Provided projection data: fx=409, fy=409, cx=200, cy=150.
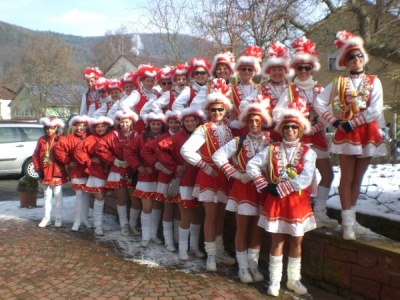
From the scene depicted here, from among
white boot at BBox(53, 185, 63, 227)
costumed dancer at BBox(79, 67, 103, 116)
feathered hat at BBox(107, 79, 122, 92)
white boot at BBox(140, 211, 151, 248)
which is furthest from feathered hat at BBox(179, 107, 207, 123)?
costumed dancer at BBox(79, 67, 103, 116)

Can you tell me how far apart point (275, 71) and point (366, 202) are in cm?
199

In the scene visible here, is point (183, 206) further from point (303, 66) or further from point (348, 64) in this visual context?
point (348, 64)

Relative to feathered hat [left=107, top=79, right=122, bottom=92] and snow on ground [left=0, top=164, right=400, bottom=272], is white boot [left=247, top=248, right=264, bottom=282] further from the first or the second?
feathered hat [left=107, top=79, right=122, bottom=92]

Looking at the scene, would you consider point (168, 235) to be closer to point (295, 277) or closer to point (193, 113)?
point (193, 113)

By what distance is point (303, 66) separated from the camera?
14.7 ft

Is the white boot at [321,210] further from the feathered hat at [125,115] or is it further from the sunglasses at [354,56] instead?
the feathered hat at [125,115]

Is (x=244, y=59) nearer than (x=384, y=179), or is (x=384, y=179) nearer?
(x=244, y=59)

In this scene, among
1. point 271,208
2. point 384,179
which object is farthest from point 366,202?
point 271,208

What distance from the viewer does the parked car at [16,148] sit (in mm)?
11672

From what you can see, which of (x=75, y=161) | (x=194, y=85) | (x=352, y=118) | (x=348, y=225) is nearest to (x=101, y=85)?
(x=75, y=161)

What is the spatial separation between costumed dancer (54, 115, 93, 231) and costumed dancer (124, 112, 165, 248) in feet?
3.54

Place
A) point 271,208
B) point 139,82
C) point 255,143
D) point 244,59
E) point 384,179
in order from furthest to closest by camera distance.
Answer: point 139,82 → point 384,179 → point 244,59 → point 255,143 → point 271,208

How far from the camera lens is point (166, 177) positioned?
5371 millimetres

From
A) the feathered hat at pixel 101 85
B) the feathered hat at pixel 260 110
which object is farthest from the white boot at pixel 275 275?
the feathered hat at pixel 101 85
